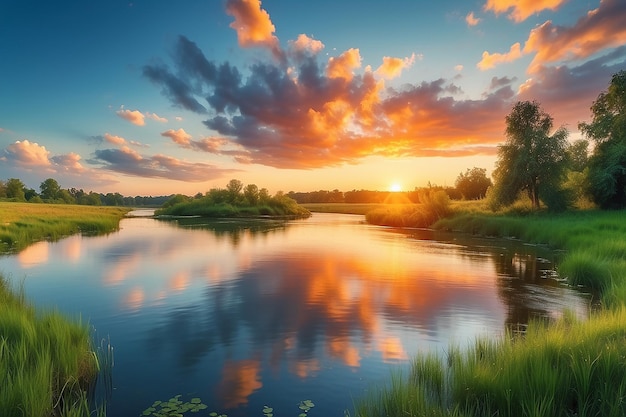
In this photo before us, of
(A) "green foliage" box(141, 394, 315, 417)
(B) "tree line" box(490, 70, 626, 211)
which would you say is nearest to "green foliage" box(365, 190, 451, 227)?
(B) "tree line" box(490, 70, 626, 211)

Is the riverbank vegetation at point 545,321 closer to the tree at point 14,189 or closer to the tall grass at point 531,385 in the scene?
the tall grass at point 531,385

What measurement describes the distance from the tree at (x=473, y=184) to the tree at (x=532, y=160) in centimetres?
8494

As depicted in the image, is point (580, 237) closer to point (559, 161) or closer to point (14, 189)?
point (559, 161)

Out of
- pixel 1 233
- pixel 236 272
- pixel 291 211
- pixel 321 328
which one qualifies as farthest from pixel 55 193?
pixel 321 328

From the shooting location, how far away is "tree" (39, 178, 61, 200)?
175375 mm

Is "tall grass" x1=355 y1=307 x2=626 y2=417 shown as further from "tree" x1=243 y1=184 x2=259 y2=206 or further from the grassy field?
"tree" x1=243 y1=184 x2=259 y2=206

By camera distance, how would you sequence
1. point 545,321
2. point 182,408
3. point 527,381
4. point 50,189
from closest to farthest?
point 527,381 → point 182,408 → point 545,321 → point 50,189

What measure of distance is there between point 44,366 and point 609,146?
184ft

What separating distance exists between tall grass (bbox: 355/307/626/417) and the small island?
10106 cm

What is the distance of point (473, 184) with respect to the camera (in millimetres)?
132875

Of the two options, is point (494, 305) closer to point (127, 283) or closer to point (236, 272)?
point (236, 272)

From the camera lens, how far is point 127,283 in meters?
18.8

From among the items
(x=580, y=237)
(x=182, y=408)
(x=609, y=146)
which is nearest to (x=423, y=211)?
(x=609, y=146)

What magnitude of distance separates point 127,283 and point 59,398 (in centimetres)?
1303
